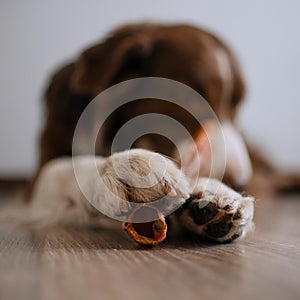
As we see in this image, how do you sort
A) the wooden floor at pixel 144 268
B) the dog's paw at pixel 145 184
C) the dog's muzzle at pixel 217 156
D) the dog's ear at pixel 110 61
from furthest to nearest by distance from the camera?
the dog's ear at pixel 110 61
the dog's muzzle at pixel 217 156
the dog's paw at pixel 145 184
the wooden floor at pixel 144 268

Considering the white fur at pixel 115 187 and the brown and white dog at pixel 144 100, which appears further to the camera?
the brown and white dog at pixel 144 100

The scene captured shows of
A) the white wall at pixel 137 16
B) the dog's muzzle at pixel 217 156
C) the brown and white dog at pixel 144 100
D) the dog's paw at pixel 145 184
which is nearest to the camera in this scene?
the dog's paw at pixel 145 184

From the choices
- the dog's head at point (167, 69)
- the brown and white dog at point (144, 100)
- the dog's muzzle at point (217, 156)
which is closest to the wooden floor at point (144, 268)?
the dog's muzzle at point (217, 156)

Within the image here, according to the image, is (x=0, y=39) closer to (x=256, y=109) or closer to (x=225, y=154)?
(x=256, y=109)

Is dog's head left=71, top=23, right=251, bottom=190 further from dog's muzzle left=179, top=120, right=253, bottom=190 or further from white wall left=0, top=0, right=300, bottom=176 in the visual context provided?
white wall left=0, top=0, right=300, bottom=176

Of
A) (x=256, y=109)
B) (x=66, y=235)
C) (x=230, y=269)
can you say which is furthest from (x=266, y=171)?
(x=230, y=269)

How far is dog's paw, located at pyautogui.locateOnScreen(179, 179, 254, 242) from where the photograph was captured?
0.80 meters

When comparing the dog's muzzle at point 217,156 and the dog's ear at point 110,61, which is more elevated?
the dog's ear at point 110,61

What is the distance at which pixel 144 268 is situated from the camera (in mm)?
641

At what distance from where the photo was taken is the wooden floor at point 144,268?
1.72ft

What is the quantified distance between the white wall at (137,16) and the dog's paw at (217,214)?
1.94 m

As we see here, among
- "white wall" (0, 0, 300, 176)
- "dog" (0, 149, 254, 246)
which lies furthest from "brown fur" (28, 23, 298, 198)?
"white wall" (0, 0, 300, 176)

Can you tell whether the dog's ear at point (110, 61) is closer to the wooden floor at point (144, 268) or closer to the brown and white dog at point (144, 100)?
the brown and white dog at point (144, 100)

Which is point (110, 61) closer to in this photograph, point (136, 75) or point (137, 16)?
point (136, 75)
